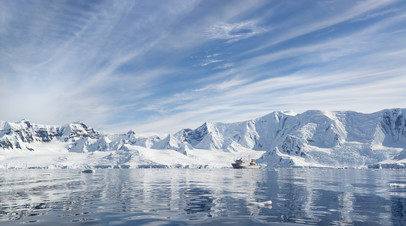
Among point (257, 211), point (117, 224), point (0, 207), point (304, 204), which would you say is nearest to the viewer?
point (117, 224)

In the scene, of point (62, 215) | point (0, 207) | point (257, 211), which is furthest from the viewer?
point (0, 207)

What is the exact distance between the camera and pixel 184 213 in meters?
24.2

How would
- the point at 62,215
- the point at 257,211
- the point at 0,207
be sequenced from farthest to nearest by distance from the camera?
the point at 0,207 → the point at 257,211 → the point at 62,215

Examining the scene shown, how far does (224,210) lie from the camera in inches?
1005

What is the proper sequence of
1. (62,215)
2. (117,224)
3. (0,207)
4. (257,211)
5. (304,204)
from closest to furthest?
(117,224) < (62,215) < (257,211) < (0,207) < (304,204)

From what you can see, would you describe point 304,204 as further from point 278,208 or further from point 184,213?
point 184,213

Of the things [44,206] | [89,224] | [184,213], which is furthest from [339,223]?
[44,206]

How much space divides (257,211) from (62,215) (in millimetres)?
16492

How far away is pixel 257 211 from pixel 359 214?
8614mm

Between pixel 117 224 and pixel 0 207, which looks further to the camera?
pixel 0 207

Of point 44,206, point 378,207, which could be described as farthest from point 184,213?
point 378,207

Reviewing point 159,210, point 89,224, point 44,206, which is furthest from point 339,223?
point 44,206

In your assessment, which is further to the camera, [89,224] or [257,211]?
[257,211]

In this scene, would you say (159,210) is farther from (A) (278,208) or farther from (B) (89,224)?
(A) (278,208)
